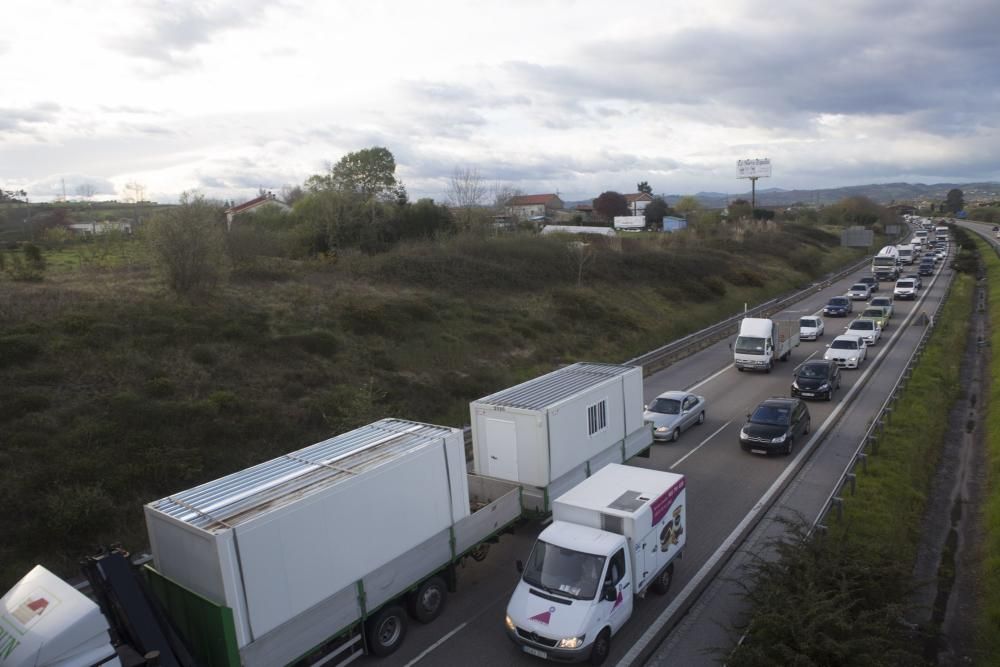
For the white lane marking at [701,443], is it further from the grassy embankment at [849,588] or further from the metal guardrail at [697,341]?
the metal guardrail at [697,341]

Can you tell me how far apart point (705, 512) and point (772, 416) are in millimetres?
5555

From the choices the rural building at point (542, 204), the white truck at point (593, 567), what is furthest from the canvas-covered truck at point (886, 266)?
the rural building at point (542, 204)

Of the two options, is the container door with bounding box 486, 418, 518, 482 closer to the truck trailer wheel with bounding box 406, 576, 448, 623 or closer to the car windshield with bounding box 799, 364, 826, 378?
the truck trailer wheel with bounding box 406, 576, 448, 623

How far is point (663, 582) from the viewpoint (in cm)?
1197

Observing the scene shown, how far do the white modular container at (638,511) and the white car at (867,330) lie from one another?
25.3 metres

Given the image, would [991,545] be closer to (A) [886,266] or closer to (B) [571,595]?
(B) [571,595]

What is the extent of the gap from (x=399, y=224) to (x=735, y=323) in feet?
83.6

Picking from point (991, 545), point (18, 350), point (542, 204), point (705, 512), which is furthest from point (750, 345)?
point (542, 204)

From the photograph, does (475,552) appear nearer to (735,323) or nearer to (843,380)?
(843,380)

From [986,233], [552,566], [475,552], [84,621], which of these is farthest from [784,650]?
[986,233]

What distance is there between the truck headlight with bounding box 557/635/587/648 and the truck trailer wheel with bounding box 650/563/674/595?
2.62 metres

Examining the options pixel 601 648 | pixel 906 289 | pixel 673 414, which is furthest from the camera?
pixel 906 289

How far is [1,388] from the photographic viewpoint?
1877 centimetres

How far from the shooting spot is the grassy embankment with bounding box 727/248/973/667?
8.57m
